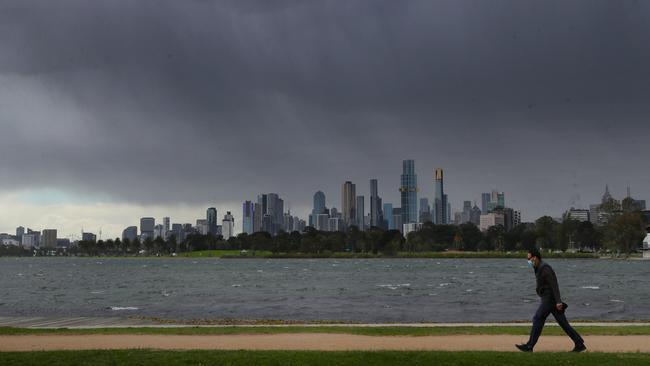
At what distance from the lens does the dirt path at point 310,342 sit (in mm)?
19422

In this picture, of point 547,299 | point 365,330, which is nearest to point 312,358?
point 547,299

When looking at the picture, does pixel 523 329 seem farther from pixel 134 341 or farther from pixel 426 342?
pixel 134 341

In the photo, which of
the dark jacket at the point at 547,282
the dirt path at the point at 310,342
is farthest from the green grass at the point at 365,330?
the dark jacket at the point at 547,282

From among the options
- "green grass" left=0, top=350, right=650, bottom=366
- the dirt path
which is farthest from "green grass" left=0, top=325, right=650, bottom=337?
"green grass" left=0, top=350, right=650, bottom=366

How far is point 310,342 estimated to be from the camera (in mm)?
20844

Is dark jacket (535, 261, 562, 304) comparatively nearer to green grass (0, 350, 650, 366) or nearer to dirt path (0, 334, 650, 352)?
green grass (0, 350, 650, 366)

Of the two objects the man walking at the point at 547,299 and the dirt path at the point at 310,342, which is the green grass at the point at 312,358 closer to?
the man walking at the point at 547,299

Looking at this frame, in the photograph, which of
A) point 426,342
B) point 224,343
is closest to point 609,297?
point 426,342

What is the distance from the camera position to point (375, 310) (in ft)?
146

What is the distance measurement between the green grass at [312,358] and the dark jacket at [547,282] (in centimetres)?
147

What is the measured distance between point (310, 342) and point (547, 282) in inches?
295

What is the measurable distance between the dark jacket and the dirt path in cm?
246

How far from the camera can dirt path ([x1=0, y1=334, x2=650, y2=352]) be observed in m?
19.4

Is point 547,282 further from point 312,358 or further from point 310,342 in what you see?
point 310,342
